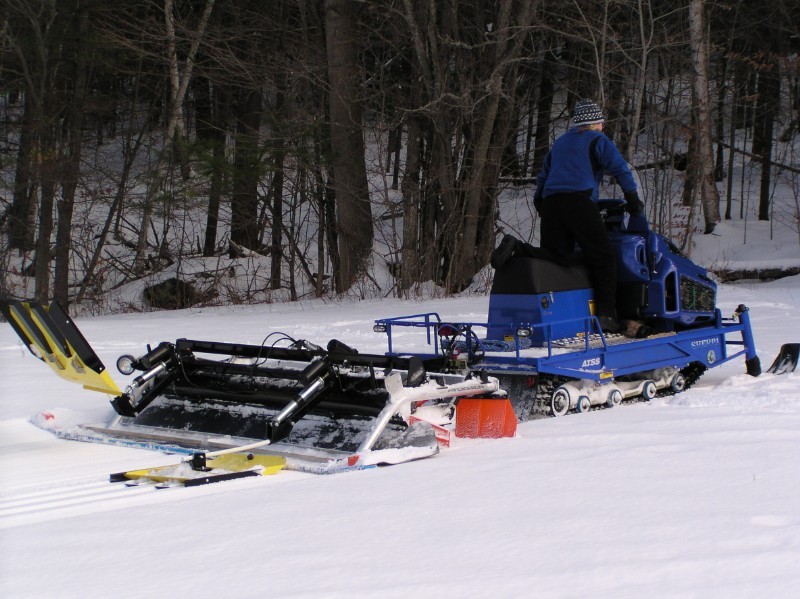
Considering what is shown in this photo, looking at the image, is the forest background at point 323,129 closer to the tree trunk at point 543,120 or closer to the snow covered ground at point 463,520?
the tree trunk at point 543,120

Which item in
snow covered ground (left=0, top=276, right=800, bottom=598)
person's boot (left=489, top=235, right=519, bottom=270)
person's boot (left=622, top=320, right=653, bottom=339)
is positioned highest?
person's boot (left=489, top=235, right=519, bottom=270)

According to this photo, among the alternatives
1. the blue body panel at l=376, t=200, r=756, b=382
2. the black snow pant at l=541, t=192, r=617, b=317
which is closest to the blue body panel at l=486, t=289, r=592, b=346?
the blue body panel at l=376, t=200, r=756, b=382

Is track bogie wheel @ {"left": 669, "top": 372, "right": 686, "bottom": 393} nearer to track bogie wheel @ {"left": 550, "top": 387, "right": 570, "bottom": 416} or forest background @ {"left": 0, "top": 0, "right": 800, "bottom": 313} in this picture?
track bogie wheel @ {"left": 550, "top": 387, "right": 570, "bottom": 416}

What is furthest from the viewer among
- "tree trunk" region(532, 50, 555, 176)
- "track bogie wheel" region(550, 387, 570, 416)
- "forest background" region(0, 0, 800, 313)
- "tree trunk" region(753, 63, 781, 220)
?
"tree trunk" region(753, 63, 781, 220)

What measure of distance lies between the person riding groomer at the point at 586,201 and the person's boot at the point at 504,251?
16.8 inches

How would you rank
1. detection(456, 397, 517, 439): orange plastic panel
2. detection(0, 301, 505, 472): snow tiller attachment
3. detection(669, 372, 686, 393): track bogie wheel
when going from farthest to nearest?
detection(669, 372, 686, 393): track bogie wheel < detection(456, 397, 517, 439): orange plastic panel < detection(0, 301, 505, 472): snow tiller attachment

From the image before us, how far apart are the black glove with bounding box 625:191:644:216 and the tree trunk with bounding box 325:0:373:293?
381 inches

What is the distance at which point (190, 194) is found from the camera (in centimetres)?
1762

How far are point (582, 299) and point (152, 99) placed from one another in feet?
60.0

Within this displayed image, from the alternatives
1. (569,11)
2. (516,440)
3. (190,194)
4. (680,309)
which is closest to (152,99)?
(190,194)

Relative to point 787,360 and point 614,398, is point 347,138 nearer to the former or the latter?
point 787,360

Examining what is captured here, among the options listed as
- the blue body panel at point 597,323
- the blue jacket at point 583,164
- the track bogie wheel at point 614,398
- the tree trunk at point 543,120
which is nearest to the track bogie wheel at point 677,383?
the blue body panel at point 597,323

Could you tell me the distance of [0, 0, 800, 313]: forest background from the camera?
636 inches

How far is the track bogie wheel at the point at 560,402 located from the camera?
634cm
